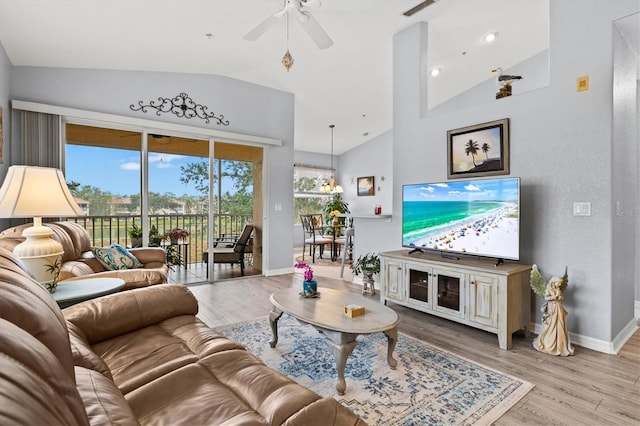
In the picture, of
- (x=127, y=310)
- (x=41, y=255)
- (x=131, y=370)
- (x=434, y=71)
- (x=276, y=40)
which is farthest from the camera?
(x=434, y=71)

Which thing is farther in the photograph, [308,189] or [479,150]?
[308,189]

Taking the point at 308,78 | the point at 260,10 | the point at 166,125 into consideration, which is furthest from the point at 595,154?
the point at 166,125

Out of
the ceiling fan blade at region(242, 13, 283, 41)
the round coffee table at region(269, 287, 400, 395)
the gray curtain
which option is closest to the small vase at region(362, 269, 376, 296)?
the round coffee table at region(269, 287, 400, 395)

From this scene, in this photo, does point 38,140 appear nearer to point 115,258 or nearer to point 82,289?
point 115,258

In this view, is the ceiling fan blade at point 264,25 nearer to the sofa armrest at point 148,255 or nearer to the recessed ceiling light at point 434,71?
the sofa armrest at point 148,255

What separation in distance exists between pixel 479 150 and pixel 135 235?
447cm

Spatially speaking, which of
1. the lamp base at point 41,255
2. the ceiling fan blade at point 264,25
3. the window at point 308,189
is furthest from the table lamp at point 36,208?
the window at point 308,189

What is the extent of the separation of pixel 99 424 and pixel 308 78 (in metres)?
5.18

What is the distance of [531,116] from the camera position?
3.08 m

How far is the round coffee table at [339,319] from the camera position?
204cm

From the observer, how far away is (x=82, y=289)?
6.89ft

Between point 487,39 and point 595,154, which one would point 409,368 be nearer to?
point 595,154

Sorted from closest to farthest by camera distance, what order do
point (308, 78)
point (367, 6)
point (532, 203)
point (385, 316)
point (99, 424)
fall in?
point (99, 424) → point (385, 316) → point (532, 203) → point (367, 6) → point (308, 78)

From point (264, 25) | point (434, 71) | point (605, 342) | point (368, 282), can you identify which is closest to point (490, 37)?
point (434, 71)
